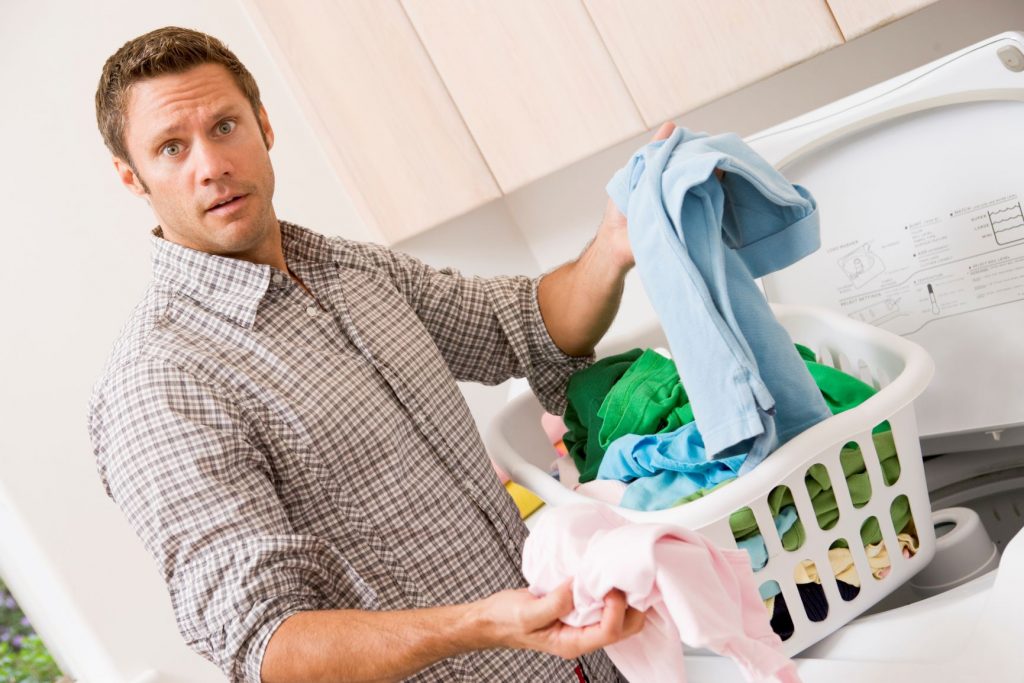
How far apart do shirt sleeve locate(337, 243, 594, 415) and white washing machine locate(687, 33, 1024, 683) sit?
1.08 ft

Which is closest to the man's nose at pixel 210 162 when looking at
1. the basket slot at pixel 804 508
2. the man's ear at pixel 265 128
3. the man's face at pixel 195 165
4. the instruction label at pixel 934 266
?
the man's face at pixel 195 165

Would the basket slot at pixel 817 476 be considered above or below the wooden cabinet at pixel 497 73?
below

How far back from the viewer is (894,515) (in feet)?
3.25

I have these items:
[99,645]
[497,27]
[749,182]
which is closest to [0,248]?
[99,645]

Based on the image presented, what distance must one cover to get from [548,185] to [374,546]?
1.10 metres

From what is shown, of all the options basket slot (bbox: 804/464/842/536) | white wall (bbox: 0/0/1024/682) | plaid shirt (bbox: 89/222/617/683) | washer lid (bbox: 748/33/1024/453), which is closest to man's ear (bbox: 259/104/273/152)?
plaid shirt (bbox: 89/222/617/683)

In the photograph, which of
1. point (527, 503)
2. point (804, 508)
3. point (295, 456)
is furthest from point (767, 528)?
point (527, 503)

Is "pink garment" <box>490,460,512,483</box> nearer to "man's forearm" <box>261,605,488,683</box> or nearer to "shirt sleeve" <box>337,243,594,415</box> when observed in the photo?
"shirt sleeve" <box>337,243,594,415</box>

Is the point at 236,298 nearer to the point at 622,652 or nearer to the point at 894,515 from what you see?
the point at 622,652

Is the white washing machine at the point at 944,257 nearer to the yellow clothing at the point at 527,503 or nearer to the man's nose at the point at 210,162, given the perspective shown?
the yellow clothing at the point at 527,503

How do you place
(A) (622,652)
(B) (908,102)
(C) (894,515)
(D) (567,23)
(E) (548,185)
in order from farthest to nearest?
(E) (548,185)
(D) (567,23)
(B) (908,102)
(C) (894,515)
(A) (622,652)

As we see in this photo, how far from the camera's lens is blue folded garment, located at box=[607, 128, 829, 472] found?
89 centimetres

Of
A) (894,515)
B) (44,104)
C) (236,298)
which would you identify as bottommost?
(894,515)

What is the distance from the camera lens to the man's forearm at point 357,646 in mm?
795
